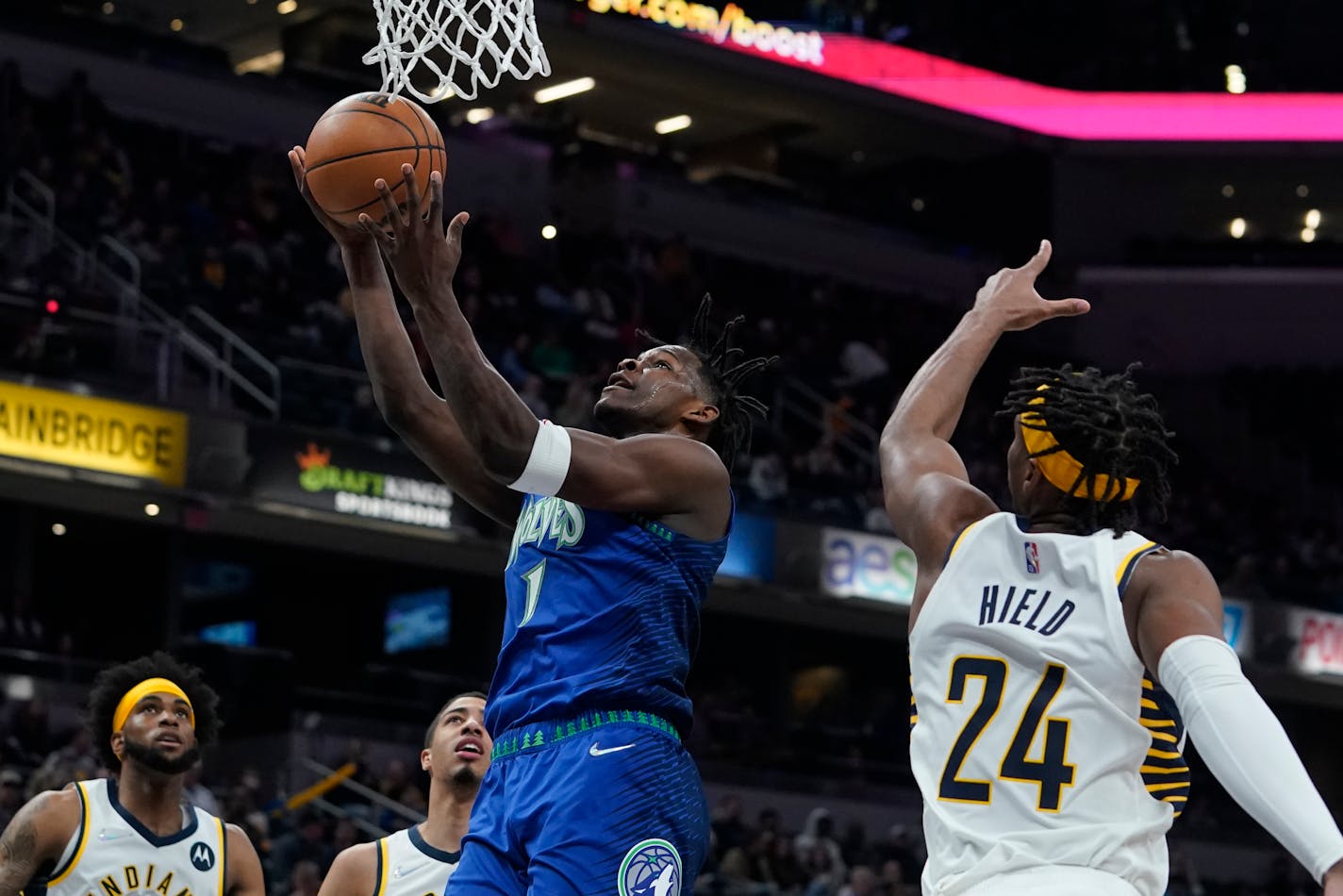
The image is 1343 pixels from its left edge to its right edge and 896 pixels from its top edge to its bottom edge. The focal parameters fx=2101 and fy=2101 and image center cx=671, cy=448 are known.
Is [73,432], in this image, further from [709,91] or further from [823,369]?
[709,91]

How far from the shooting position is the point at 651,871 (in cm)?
461

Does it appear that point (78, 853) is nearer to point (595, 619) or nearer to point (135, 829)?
point (135, 829)

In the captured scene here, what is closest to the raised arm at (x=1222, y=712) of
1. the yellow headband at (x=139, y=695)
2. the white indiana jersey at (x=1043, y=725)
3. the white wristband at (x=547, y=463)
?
the white indiana jersey at (x=1043, y=725)

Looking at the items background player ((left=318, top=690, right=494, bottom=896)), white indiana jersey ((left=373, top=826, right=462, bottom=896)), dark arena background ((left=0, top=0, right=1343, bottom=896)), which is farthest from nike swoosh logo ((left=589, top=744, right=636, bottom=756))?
dark arena background ((left=0, top=0, right=1343, bottom=896))

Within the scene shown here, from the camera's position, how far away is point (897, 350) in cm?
2677

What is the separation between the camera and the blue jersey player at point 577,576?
4289mm

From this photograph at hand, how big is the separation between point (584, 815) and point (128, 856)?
2.95 meters

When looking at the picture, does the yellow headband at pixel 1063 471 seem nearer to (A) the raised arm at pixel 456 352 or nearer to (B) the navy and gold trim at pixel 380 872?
(A) the raised arm at pixel 456 352

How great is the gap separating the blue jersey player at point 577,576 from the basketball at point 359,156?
6 cm

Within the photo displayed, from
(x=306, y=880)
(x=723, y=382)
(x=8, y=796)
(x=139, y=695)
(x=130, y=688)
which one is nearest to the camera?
(x=723, y=382)

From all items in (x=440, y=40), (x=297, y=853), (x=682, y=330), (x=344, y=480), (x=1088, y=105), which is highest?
(x=1088, y=105)

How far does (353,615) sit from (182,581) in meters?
2.32

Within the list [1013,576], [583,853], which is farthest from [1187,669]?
[583,853]

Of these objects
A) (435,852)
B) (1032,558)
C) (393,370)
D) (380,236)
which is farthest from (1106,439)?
(435,852)
